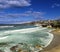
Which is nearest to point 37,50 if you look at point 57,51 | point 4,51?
Answer: point 57,51

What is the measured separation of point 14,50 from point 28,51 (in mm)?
1505

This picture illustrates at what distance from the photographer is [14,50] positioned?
623 inches

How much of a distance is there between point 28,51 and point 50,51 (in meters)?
2.27

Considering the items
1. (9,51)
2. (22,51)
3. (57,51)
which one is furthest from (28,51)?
(57,51)

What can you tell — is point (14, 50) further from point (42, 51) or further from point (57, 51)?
point (57, 51)

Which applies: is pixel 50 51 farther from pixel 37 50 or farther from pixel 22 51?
pixel 22 51

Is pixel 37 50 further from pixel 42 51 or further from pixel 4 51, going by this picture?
pixel 4 51

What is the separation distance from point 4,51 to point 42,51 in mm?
3927

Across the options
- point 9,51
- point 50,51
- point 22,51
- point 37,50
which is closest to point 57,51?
point 50,51

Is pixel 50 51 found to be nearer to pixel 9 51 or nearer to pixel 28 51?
pixel 28 51

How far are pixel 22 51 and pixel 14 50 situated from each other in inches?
36.7

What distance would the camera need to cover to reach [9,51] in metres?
15.5

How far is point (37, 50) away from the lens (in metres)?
16.2

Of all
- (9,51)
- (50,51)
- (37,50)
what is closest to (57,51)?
(50,51)
